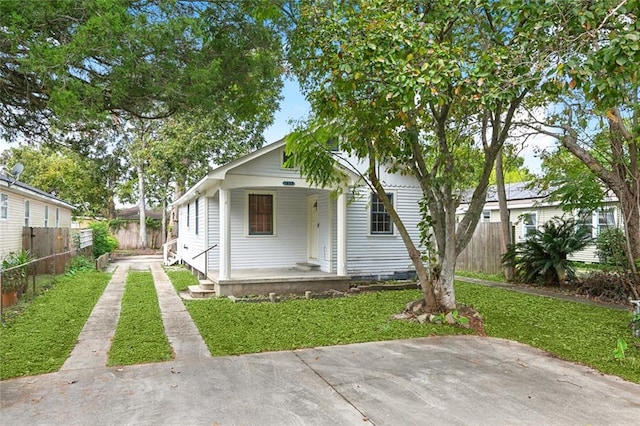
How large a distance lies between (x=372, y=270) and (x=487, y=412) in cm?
876

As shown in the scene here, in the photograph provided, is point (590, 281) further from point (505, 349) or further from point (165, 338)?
point (165, 338)

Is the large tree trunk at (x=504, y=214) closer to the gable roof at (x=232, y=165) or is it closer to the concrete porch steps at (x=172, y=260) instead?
the gable roof at (x=232, y=165)

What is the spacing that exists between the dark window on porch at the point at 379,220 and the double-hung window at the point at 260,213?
2894mm

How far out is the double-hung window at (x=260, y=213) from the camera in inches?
484

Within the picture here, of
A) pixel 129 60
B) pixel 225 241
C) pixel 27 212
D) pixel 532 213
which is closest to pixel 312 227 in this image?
pixel 225 241

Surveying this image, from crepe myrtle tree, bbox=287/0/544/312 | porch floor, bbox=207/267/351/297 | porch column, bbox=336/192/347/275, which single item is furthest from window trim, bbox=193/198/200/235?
crepe myrtle tree, bbox=287/0/544/312

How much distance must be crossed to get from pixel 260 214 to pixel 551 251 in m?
7.96

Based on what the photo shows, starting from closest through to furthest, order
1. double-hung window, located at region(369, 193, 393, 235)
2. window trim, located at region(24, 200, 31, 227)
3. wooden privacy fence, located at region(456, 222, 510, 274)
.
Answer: double-hung window, located at region(369, 193, 393, 235), wooden privacy fence, located at region(456, 222, 510, 274), window trim, located at region(24, 200, 31, 227)

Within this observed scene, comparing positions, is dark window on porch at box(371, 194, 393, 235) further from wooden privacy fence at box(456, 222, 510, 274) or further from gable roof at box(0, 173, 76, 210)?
gable roof at box(0, 173, 76, 210)

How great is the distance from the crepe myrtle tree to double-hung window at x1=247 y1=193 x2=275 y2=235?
15.6ft

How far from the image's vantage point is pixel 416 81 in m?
5.36

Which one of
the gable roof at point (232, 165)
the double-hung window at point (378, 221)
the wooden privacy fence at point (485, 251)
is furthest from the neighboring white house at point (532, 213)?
the gable roof at point (232, 165)

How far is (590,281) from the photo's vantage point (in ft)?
34.5

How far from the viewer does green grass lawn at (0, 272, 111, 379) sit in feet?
16.6
